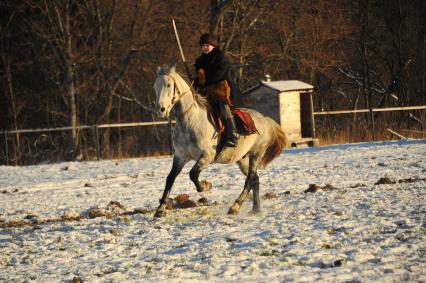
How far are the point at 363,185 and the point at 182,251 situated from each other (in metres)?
6.53

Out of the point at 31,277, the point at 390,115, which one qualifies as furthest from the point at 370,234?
the point at 390,115

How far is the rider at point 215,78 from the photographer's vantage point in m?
11.4

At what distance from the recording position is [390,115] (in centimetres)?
3341

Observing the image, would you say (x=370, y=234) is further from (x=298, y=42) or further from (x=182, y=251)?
(x=298, y=42)

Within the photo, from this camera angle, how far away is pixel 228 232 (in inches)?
361

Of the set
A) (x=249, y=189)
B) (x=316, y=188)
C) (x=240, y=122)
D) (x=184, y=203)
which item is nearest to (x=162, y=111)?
(x=240, y=122)

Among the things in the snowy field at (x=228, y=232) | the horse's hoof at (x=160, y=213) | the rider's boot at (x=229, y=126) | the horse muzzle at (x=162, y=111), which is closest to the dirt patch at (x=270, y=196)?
the snowy field at (x=228, y=232)

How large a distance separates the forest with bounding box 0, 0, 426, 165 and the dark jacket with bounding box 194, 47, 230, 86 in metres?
18.9

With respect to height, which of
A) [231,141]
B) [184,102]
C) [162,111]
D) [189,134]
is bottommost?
[231,141]

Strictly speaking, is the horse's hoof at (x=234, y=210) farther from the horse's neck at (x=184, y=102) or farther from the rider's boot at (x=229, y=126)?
the horse's neck at (x=184, y=102)

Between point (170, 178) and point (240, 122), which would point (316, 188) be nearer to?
point (240, 122)

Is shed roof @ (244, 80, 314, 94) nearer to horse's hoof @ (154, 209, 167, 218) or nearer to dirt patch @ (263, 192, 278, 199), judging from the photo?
dirt patch @ (263, 192, 278, 199)

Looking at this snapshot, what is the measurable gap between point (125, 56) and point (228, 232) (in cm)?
2452

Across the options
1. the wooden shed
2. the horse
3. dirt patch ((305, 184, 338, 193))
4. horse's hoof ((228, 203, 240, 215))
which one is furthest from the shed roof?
horse's hoof ((228, 203, 240, 215))
